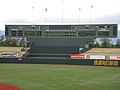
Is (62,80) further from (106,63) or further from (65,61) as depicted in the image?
(65,61)

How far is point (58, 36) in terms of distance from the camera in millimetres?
61438

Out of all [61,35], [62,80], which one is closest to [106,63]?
[61,35]

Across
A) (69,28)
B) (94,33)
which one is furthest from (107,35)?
(69,28)

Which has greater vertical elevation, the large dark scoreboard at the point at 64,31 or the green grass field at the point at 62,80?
the large dark scoreboard at the point at 64,31

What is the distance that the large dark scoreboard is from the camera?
58844 mm

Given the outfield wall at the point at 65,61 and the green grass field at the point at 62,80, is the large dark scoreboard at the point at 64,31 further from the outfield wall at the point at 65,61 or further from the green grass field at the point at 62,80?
the green grass field at the point at 62,80

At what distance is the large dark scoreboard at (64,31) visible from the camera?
2317 inches

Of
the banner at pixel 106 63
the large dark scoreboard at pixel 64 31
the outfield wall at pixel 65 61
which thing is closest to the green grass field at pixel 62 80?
the banner at pixel 106 63

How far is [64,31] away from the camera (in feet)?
200

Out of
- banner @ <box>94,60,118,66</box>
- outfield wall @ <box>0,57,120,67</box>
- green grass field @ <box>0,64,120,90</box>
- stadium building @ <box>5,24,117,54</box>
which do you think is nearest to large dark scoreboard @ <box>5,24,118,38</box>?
stadium building @ <box>5,24,117,54</box>

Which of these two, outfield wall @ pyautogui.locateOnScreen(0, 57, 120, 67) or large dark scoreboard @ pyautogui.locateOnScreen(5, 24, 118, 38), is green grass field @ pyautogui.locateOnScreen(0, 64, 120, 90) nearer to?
outfield wall @ pyautogui.locateOnScreen(0, 57, 120, 67)

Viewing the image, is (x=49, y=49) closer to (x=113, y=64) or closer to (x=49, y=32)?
(x=49, y=32)

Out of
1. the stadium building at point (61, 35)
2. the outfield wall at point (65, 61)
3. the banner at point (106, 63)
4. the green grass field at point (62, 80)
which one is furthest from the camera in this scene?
the stadium building at point (61, 35)

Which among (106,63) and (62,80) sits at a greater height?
(62,80)
